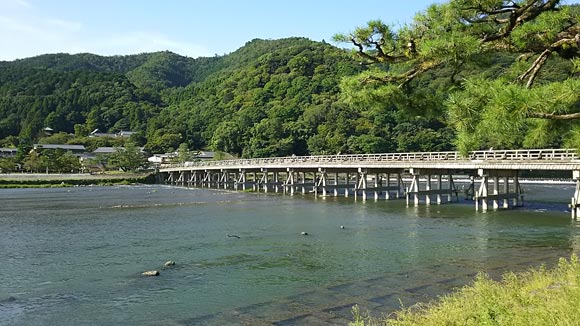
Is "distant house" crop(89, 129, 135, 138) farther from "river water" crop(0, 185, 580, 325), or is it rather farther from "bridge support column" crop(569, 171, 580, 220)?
"bridge support column" crop(569, 171, 580, 220)

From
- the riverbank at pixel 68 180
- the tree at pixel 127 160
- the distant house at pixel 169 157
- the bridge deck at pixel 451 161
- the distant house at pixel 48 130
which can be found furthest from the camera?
the distant house at pixel 48 130

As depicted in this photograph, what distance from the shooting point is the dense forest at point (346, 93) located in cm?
568

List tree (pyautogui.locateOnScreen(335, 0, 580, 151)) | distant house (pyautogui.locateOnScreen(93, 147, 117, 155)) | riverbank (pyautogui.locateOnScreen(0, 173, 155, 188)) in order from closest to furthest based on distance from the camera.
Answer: tree (pyautogui.locateOnScreen(335, 0, 580, 151))
riverbank (pyautogui.locateOnScreen(0, 173, 155, 188))
distant house (pyautogui.locateOnScreen(93, 147, 117, 155))

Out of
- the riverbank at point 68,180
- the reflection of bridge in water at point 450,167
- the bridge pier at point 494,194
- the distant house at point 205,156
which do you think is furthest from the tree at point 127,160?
the bridge pier at point 494,194

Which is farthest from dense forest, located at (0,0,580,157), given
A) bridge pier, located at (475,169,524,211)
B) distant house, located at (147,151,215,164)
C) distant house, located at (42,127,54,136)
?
bridge pier, located at (475,169,524,211)

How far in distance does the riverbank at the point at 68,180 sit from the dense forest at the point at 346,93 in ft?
64.4

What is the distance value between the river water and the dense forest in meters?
4.26

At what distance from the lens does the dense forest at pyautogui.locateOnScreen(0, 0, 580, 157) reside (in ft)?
18.6

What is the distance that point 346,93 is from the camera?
22.4 ft

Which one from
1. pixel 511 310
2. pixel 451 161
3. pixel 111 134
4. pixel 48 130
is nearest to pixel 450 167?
pixel 451 161

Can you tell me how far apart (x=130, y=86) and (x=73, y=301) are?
133 meters

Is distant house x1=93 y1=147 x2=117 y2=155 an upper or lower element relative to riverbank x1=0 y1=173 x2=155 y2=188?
upper

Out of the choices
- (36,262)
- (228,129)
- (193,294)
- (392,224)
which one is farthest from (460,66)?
(228,129)

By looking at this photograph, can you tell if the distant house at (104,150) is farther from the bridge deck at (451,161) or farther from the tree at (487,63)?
the tree at (487,63)
